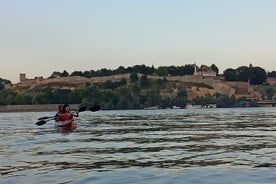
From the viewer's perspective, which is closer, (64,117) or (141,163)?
(141,163)

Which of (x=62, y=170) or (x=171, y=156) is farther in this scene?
(x=171, y=156)

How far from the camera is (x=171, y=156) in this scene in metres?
25.7

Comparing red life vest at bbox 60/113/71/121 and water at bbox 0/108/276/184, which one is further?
red life vest at bbox 60/113/71/121

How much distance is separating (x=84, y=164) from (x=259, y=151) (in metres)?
9.59

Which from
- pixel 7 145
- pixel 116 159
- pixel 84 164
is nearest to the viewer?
pixel 84 164

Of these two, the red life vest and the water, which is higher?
the red life vest

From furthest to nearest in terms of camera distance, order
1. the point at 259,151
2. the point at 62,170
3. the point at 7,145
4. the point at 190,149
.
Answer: the point at 7,145
the point at 190,149
the point at 259,151
the point at 62,170

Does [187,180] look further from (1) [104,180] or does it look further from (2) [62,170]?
(2) [62,170]

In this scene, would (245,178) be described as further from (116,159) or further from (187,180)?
(116,159)

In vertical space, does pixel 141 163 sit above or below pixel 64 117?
below

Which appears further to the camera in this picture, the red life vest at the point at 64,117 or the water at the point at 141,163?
the red life vest at the point at 64,117

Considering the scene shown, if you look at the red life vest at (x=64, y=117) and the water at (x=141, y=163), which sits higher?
the red life vest at (x=64, y=117)

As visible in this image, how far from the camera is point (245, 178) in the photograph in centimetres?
1869

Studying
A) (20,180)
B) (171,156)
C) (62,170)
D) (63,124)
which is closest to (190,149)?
(171,156)
